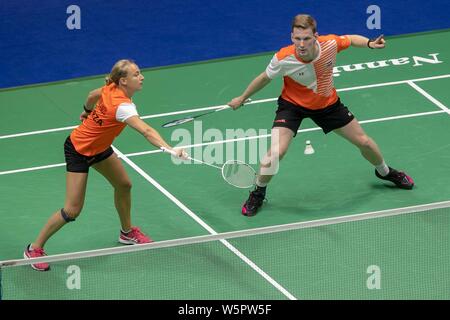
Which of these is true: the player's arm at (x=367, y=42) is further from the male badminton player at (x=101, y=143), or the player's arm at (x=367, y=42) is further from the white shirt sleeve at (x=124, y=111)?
the white shirt sleeve at (x=124, y=111)

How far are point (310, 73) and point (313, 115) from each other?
53 cm

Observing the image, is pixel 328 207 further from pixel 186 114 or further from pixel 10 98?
pixel 10 98

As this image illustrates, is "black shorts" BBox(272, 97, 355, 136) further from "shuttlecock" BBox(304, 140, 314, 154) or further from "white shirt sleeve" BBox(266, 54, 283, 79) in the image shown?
"shuttlecock" BBox(304, 140, 314, 154)

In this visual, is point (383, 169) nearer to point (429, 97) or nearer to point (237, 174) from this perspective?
point (237, 174)

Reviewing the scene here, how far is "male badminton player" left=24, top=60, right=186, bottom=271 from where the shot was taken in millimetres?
10875

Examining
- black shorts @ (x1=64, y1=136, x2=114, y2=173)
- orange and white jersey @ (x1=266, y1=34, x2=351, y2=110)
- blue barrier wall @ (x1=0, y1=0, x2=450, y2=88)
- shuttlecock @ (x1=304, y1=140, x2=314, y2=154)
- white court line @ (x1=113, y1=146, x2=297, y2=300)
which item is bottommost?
white court line @ (x1=113, y1=146, x2=297, y2=300)

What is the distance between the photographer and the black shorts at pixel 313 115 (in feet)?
40.4

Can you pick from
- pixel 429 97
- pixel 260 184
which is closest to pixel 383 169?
pixel 260 184

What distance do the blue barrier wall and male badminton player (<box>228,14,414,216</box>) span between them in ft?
14.7

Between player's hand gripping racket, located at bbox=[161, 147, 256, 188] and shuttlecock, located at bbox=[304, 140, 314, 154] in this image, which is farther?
shuttlecock, located at bbox=[304, 140, 314, 154]

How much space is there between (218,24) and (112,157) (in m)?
6.54

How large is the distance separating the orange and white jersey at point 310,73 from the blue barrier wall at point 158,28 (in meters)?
4.52

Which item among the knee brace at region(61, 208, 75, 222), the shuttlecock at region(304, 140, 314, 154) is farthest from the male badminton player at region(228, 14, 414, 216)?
the knee brace at region(61, 208, 75, 222)

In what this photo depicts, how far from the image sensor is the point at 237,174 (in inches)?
477
